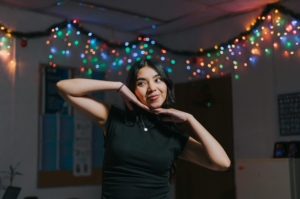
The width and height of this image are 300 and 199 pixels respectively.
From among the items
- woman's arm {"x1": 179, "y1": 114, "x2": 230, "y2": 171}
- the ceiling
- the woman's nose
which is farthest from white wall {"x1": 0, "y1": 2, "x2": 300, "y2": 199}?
the woman's nose

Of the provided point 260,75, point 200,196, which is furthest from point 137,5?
point 200,196

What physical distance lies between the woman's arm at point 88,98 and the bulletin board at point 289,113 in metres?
2.92

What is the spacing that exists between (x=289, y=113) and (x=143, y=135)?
3.00m

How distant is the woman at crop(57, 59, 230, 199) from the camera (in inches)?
57.4

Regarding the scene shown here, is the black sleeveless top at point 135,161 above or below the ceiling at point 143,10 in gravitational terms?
below

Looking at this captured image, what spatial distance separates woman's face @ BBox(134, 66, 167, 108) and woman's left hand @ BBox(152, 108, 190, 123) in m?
0.03

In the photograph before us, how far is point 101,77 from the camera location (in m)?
5.22

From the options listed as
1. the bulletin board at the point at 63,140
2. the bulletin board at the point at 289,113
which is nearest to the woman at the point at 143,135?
the bulletin board at the point at 289,113

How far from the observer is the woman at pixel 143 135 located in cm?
146

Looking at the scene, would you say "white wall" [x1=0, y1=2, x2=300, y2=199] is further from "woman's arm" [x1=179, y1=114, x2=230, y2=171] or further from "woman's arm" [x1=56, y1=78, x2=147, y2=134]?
"woman's arm" [x1=56, y1=78, x2=147, y2=134]

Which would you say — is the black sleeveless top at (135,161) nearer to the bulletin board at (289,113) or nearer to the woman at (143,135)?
the woman at (143,135)

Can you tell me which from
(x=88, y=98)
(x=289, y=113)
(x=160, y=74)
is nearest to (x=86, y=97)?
(x=88, y=98)

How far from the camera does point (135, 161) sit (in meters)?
1.46

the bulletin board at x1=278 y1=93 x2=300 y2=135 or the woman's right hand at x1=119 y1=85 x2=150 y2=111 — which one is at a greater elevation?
the bulletin board at x1=278 y1=93 x2=300 y2=135
